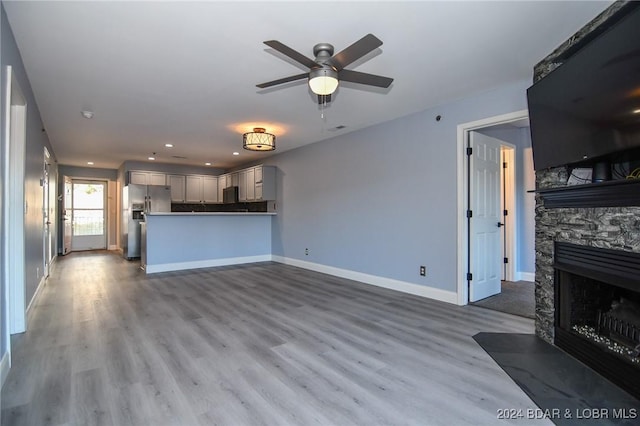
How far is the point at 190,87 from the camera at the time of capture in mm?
3336

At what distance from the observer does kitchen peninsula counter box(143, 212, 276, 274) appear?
5801 mm

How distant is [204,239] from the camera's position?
20.8 feet

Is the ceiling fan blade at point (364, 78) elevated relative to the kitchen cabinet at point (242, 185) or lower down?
elevated

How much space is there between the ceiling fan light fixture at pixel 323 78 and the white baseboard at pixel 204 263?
15.8 feet

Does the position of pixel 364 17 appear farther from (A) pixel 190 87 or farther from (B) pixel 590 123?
(A) pixel 190 87

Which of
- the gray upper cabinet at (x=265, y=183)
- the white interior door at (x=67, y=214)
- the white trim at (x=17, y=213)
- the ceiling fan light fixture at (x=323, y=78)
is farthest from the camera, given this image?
the white interior door at (x=67, y=214)

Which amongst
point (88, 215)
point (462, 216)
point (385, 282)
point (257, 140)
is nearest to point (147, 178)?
point (88, 215)

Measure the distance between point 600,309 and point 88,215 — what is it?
36.8ft

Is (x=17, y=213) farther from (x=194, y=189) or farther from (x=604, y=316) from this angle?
(x=194, y=189)

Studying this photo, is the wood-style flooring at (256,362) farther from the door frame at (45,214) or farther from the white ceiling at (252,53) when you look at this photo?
the white ceiling at (252,53)

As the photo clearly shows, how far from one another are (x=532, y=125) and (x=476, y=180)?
128 cm

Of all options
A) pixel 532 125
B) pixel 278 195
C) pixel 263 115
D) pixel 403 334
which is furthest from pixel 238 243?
pixel 532 125

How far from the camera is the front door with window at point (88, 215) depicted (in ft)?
30.0

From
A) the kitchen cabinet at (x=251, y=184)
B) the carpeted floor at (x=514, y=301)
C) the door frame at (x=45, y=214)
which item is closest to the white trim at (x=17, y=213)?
the door frame at (x=45, y=214)
